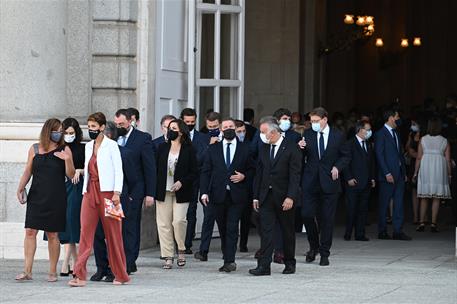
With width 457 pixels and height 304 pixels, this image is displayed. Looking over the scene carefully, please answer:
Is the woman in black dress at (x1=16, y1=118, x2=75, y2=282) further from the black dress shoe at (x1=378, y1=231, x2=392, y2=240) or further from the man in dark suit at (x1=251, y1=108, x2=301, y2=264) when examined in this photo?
the black dress shoe at (x1=378, y1=231, x2=392, y2=240)

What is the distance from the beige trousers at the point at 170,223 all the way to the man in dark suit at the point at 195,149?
0.92 meters

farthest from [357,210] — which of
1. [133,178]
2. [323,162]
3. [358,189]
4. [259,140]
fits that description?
[133,178]

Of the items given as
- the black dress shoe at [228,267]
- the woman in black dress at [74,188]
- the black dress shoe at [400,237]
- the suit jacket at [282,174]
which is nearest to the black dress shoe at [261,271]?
the black dress shoe at [228,267]

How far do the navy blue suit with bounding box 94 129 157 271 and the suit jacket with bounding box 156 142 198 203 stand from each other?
37 cm

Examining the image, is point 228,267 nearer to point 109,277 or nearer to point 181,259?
point 181,259

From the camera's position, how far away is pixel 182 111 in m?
18.6

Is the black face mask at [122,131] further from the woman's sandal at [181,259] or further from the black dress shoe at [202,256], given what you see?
the black dress shoe at [202,256]

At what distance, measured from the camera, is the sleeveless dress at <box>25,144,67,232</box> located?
15562 mm

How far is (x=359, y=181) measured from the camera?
21250mm

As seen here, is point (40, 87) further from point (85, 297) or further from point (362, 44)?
point (362, 44)

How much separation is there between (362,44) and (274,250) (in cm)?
2199

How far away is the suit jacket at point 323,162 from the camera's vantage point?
1753 cm

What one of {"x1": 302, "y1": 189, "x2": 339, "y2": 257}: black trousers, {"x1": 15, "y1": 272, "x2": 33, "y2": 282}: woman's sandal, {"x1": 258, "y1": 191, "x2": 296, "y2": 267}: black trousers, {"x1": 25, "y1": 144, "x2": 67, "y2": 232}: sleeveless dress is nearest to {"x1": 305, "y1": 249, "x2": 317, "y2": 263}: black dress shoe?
{"x1": 302, "y1": 189, "x2": 339, "y2": 257}: black trousers

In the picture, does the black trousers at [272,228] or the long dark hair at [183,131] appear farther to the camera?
the long dark hair at [183,131]
